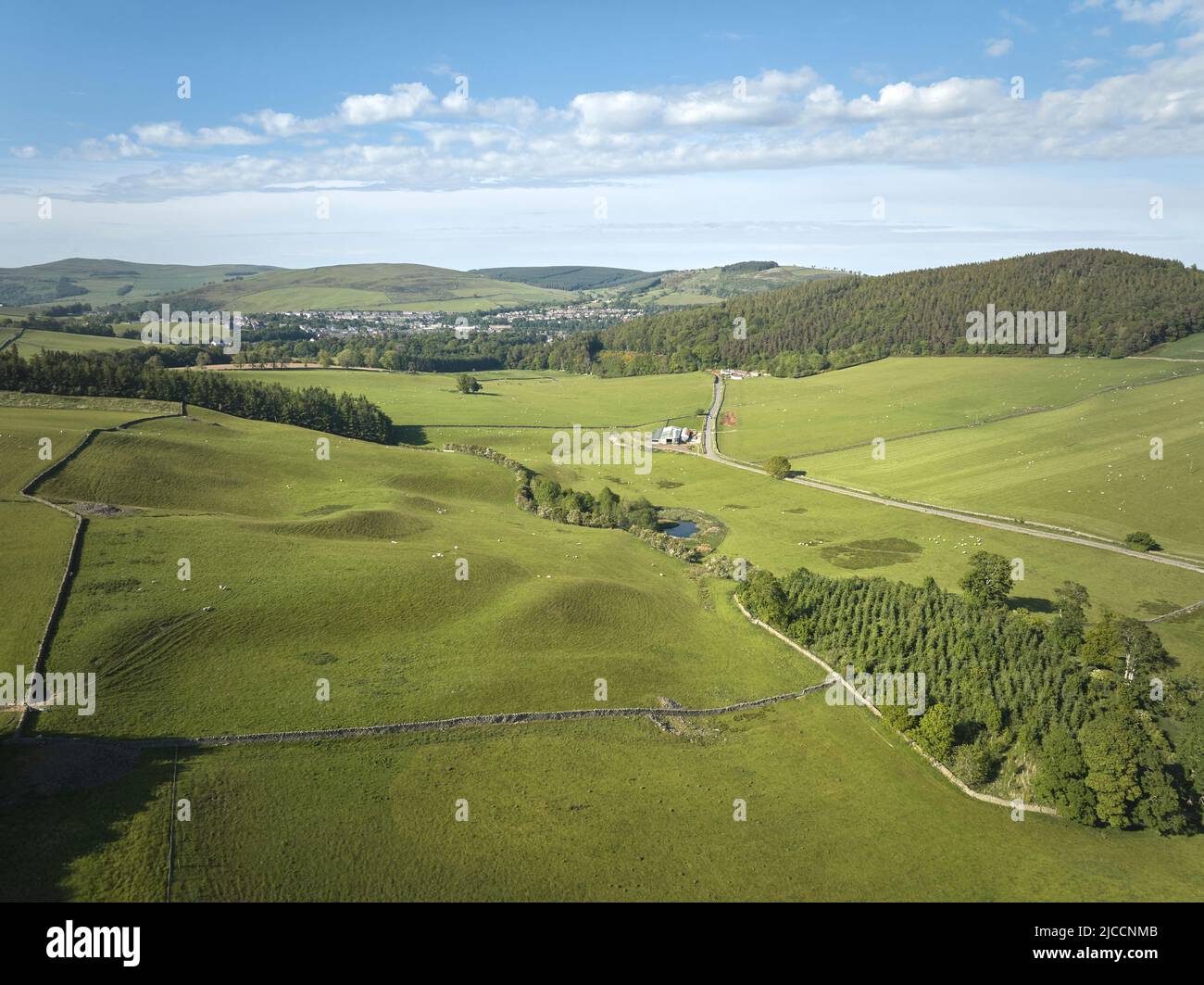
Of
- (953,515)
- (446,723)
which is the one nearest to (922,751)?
(446,723)

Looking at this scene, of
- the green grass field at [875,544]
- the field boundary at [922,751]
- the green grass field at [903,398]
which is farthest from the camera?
the green grass field at [903,398]

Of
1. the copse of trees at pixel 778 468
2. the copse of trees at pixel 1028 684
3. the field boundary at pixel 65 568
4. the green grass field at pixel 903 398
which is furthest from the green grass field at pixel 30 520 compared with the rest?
the green grass field at pixel 903 398

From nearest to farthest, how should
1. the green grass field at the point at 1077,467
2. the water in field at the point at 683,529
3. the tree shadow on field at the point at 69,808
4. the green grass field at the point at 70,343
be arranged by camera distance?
the tree shadow on field at the point at 69,808 < the green grass field at the point at 1077,467 < the water in field at the point at 683,529 < the green grass field at the point at 70,343

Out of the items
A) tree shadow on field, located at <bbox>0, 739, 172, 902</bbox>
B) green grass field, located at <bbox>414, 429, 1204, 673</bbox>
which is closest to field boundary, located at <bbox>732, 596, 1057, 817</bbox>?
green grass field, located at <bbox>414, 429, 1204, 673</bbox>

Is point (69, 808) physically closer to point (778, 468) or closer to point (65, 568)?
point (65, 568)

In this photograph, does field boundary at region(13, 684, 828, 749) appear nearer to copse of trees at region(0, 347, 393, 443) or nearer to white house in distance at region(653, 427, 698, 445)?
white house in distance at region(653, 427, 698, 445)

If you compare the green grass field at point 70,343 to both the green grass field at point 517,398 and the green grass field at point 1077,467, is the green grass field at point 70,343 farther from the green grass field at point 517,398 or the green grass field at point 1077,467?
the green grass field at point 1077,467

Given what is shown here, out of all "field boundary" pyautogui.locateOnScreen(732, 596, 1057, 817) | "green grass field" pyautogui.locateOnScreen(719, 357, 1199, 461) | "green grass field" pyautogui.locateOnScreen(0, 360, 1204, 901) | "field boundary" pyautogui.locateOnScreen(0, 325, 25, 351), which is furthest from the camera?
"field boundary" pyautogui.locateOnScreen(0, 325, 25, 351)
